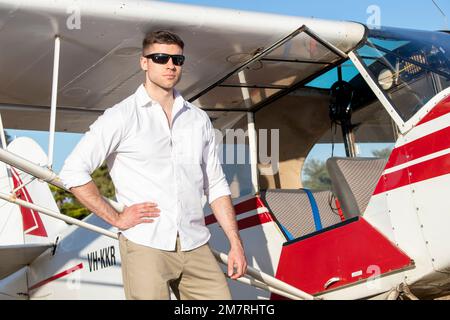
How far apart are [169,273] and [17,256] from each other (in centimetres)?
448

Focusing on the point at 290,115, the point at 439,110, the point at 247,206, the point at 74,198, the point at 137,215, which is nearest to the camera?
the point at 137,215

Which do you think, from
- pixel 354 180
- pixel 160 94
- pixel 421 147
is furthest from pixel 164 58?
pixel 354 180

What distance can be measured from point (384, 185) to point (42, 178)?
2083 mm

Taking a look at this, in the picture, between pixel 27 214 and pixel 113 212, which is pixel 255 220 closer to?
pixel 113 212

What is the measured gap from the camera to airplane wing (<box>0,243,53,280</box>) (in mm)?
6655

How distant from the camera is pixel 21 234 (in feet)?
25.5

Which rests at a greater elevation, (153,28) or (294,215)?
(153,28)

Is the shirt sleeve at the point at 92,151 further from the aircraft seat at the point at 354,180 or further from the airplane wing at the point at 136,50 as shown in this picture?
the aircraft seat at the point at 354,180

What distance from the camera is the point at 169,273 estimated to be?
2.86m

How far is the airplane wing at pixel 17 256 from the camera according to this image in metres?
6.66

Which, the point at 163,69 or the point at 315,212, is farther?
the point at 315,212

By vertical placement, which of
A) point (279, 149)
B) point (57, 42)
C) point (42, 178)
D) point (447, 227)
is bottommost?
point (447, 227)

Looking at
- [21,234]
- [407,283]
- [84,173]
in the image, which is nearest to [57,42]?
[84,173]
